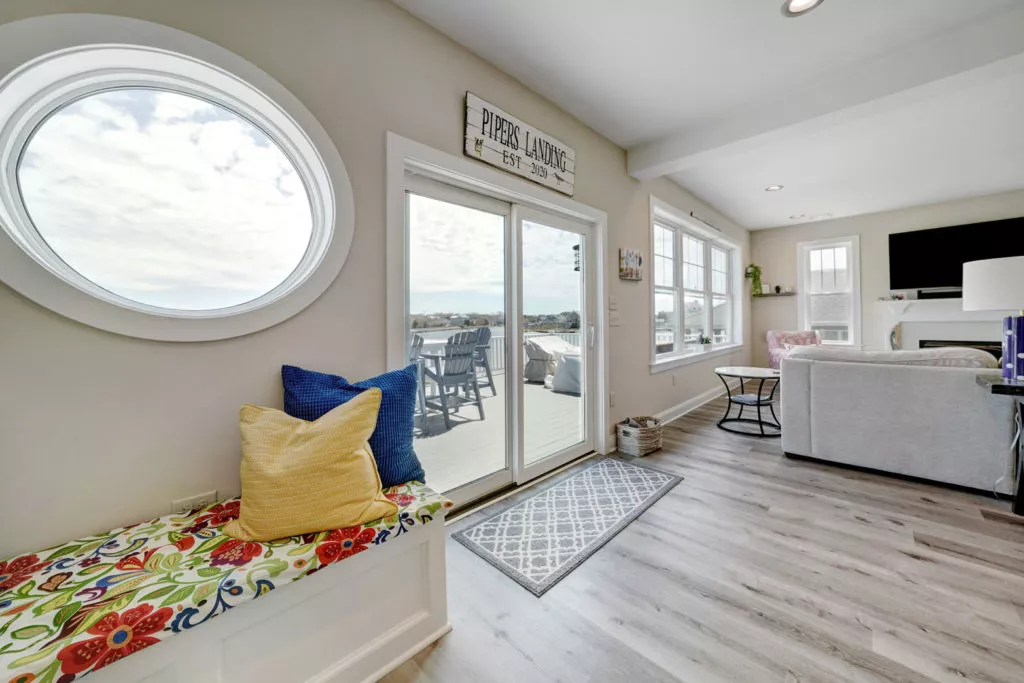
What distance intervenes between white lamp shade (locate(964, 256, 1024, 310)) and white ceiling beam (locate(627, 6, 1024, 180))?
1005mm

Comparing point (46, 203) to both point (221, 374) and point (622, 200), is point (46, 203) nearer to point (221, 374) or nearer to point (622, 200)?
point (221, 374)

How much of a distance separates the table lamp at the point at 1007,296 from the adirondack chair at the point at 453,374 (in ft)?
9.18

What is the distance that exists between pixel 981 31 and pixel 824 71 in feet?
2.05

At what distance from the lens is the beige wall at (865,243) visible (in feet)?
15.9

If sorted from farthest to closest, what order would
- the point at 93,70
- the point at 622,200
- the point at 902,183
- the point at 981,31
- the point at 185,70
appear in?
the point at 902,183 < the point at 622,200 < the point at 981,31 < the point at 185,70 < the point at 93,70

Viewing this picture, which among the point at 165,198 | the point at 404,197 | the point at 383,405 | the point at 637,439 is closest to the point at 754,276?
the point at 637,439

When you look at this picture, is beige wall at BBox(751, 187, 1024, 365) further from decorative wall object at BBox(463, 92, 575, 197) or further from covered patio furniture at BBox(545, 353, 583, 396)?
decorative wall object at BBox(463, 92, 575, 197)

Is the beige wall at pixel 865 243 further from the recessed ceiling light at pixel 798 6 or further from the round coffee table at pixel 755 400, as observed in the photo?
the recessed ceiling light at pixel 798 6

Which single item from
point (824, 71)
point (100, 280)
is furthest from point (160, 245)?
point (824, 71)

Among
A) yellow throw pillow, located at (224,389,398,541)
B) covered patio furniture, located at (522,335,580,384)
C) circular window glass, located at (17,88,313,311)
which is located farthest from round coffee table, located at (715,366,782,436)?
circular window glass, located at (17,88,313,311)

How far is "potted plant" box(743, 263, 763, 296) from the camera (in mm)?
6168

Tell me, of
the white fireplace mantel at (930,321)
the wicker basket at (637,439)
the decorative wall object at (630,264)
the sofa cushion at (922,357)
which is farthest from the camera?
the white fireplace mantel at (930,321)

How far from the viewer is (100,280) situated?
123cm

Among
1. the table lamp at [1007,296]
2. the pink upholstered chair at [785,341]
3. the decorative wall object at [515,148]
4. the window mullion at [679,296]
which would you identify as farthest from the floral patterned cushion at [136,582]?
the pink upholstered chair at [785,341]
